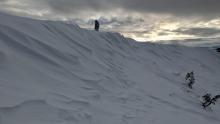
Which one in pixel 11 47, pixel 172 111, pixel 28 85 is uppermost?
pixel 11 47

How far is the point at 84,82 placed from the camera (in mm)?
7527

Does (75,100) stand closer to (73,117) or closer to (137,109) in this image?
(73,117)

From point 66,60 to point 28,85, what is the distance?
6.61 ft

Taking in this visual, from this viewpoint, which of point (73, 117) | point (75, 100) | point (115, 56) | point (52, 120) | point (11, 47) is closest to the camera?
point (52, 120)

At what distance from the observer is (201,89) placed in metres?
11.2

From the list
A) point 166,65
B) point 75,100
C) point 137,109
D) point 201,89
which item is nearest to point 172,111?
point 137,109

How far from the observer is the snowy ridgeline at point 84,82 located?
577 centimetres

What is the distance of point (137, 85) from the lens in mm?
8953

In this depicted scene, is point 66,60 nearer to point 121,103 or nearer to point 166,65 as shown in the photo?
point 121,103

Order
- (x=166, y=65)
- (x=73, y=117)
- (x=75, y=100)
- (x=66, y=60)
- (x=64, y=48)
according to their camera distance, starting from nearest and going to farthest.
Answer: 1. (x=73, y=117)
2. (x=75, y=100)
3. (x=66, y=60)
4. (x=64, y=48)
5. (x=166, y=65)

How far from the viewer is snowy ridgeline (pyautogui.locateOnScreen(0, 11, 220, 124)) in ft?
18.9

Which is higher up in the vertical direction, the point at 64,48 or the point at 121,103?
the point at 64,48

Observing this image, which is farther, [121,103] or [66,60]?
[66,60]

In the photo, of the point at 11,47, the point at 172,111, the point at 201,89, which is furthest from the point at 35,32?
the point at 201,89
